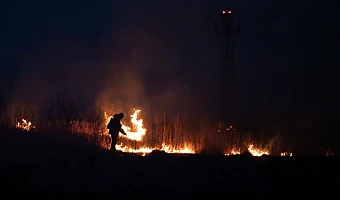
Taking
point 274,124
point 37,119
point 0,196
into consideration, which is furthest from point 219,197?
point 274,124

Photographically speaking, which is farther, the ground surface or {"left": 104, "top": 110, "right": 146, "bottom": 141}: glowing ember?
{"left": 104, "top": 110, "right": 146, "bottom": 141}: glowing ember

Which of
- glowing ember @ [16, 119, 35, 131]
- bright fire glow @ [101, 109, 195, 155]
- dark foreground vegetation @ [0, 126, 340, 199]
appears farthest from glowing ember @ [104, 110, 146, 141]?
glowing ember @ [16, 119, 35, 131]

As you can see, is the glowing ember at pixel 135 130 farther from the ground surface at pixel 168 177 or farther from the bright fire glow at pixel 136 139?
the ground surface at pixel 168 177

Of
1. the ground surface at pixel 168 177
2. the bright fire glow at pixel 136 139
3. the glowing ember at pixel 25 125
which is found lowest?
the ground surface at pixel 168 177

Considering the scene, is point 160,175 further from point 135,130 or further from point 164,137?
point 135,130

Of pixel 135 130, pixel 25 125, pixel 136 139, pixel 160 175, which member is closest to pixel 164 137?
pixel 136 139

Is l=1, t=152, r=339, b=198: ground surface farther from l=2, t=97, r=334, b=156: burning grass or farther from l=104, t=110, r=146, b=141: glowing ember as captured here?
l=104, t=110, r=146, b=141: glowing ember

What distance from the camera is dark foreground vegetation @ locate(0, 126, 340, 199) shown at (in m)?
14.4

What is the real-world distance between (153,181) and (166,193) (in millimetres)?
870

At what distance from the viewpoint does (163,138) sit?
23.0 m

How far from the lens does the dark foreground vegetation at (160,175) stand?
47.1 feet

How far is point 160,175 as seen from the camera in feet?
51.9

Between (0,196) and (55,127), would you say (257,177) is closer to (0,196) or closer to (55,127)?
(0,196)

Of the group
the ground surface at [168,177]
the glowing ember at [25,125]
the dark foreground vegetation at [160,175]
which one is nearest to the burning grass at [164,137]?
the glowing ember at [25,125]
